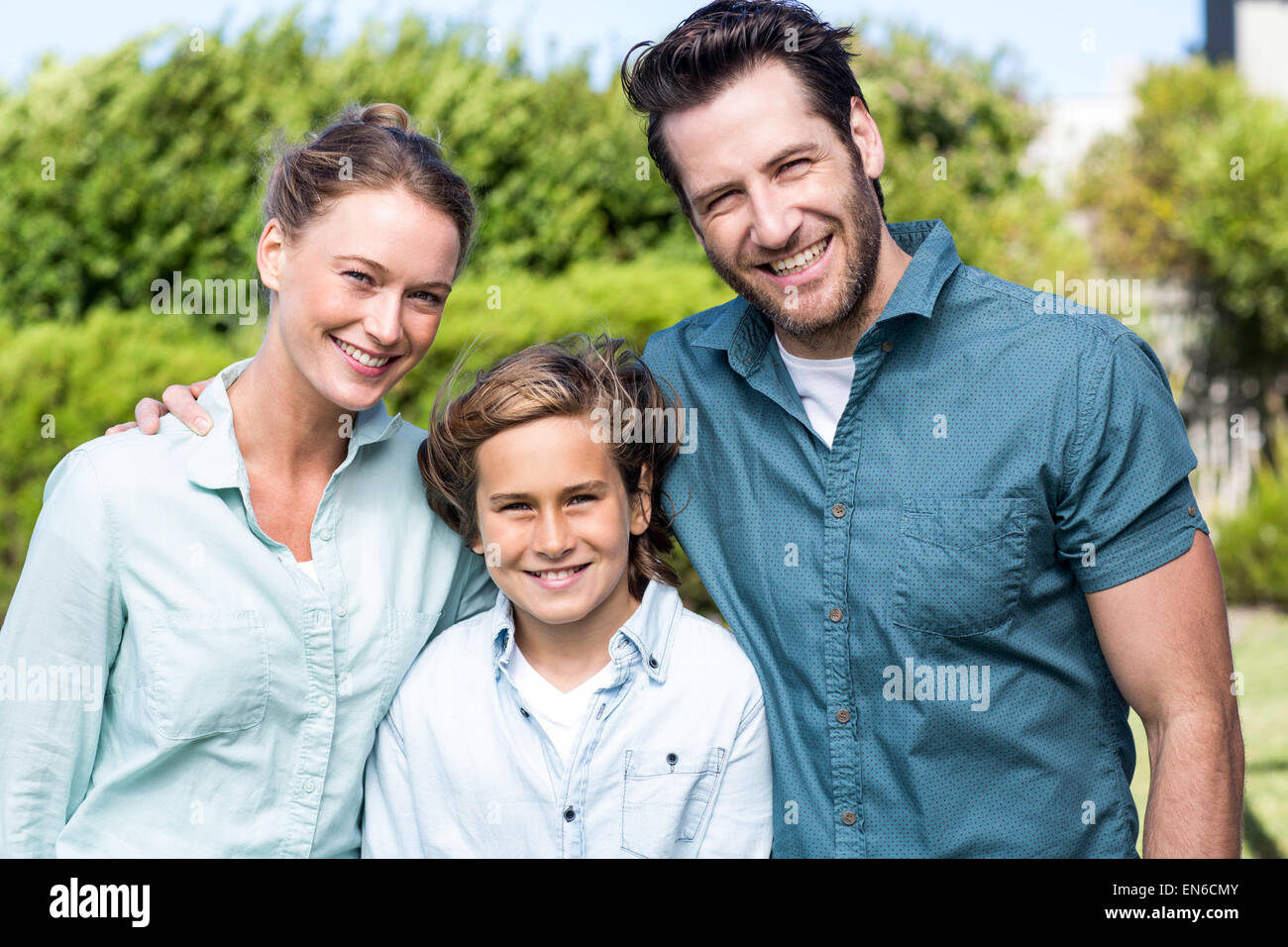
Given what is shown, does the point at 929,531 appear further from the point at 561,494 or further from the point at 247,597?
the point at 247,597

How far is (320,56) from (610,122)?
181cm

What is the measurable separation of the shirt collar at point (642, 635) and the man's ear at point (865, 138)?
3.32 ft

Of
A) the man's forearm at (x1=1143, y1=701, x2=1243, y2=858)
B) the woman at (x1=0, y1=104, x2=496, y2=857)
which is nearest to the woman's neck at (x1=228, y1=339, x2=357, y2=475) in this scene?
the woman at (x1=0, y1=104, x2=496, y2=857)

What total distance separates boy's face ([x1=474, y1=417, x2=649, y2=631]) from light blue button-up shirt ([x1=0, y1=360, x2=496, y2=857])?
0.30 m

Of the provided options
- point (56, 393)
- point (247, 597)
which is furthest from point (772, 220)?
point (56, 393)

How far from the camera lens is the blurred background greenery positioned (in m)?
5.34

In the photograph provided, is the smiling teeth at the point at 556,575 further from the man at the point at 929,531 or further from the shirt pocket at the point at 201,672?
the shirt pocket at the point at 201,672

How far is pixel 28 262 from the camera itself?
20.4ft

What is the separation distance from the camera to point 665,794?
226 cm

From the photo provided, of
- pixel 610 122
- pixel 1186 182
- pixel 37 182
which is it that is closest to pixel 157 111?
pixel 37 182

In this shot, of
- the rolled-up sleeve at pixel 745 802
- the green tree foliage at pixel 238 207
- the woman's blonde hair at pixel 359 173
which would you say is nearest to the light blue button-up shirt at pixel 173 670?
the woman's blonde hair at pixel 359 173

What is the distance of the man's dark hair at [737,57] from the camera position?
7.74 feet

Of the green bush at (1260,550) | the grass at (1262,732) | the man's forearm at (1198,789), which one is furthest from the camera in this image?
the green bush at (1260,550)

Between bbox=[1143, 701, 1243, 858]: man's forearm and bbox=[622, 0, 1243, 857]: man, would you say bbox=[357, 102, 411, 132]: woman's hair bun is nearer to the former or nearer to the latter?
bbox=[622, 0, 1243, 857]: man
